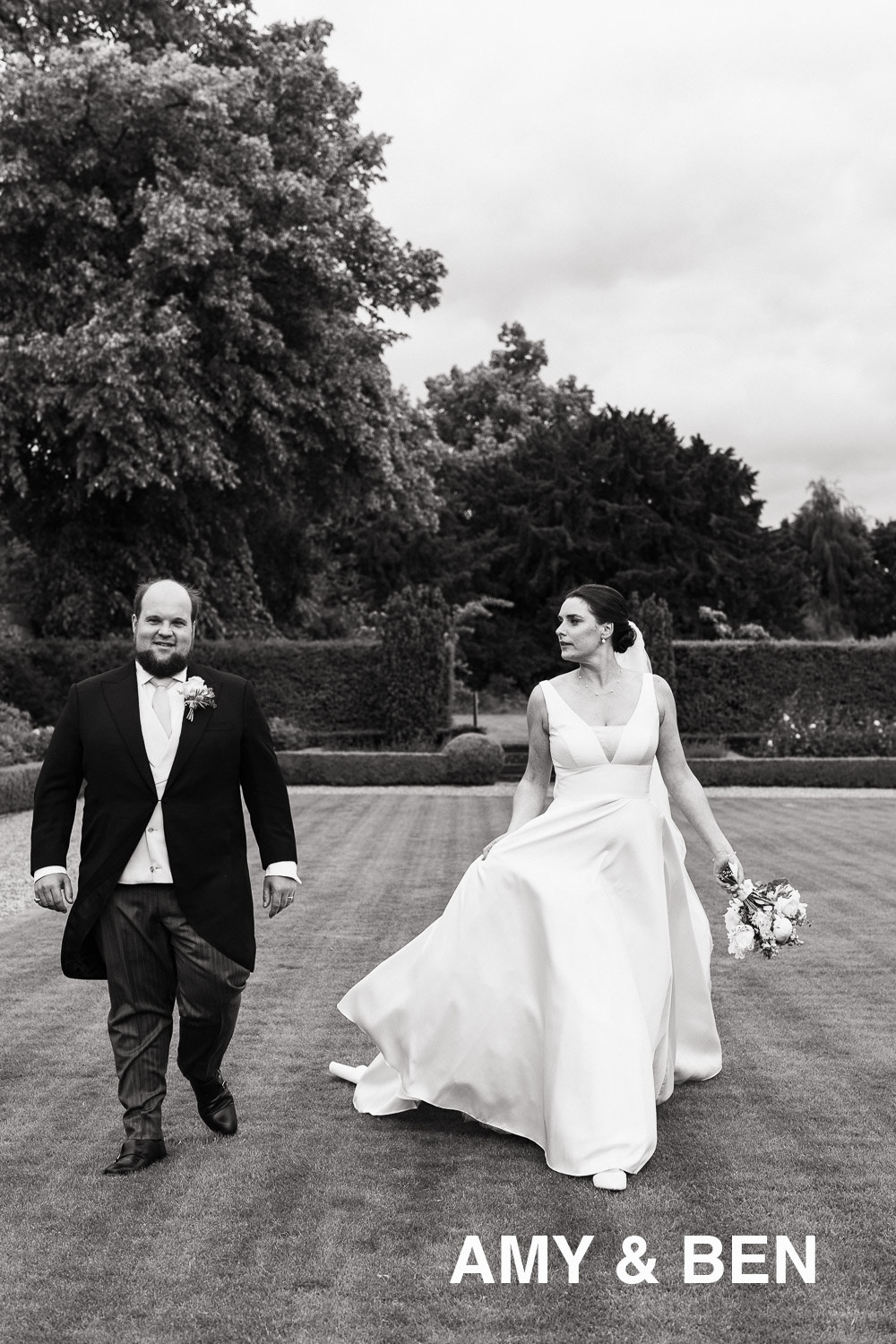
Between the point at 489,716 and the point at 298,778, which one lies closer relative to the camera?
the point at 298,778

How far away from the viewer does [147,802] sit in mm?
4176

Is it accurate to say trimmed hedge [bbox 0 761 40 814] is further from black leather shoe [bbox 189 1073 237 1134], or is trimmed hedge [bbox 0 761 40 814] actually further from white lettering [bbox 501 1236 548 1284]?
white lettering [bbox 501 1236 548 1284]

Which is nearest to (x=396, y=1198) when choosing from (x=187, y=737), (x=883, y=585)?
(x=187, y=737)

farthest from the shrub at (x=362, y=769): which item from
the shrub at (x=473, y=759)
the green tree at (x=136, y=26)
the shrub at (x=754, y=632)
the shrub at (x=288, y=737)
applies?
the shrub at (x=754, y=632)

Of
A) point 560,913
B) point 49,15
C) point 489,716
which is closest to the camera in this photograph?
point 560,913

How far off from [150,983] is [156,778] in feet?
2.18

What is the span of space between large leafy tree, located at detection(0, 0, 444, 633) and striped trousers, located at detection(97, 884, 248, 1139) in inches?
711

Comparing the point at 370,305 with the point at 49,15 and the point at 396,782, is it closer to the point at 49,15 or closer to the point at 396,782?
the point at 49,15

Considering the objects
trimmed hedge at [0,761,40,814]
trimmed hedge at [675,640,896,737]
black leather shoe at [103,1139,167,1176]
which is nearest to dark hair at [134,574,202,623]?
black leather shoe at [103,1139,167,1176]

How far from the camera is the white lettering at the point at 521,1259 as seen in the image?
3.34m

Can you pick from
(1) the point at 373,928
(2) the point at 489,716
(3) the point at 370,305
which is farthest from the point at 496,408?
(1) the point at 373,928

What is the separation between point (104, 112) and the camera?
872 inches

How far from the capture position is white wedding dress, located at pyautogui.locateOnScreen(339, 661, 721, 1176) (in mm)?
4129

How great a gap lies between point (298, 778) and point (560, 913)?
16639mm
